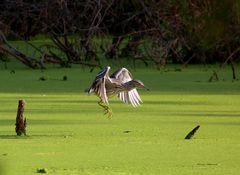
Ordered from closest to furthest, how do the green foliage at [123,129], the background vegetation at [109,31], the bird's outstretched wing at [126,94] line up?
the green foliage at [123,129] < the bird's outstretched wing at [126,94] < the background vegetation at [109,31]

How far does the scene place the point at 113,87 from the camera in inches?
280

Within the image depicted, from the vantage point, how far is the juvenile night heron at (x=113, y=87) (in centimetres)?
675

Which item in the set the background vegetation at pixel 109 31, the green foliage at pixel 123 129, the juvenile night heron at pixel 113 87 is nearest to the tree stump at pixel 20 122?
the green foliage at pixel 123 129

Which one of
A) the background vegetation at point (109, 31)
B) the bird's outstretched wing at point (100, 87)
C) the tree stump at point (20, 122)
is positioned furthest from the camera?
the background vegetation at point (109, 31)

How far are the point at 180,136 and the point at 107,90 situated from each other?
922mm

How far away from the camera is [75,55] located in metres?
13.5

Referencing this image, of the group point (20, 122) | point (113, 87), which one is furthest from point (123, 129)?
point (20, 122)

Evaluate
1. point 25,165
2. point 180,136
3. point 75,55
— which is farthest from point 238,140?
point 75,55

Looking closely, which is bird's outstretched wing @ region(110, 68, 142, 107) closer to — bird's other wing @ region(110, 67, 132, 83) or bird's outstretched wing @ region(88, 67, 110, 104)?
bird's other wing @ region(110, 67, 132, 83)

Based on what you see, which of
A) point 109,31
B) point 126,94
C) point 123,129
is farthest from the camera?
point 109,31

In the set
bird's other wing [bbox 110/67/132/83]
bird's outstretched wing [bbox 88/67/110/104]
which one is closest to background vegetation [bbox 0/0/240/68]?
bird's other wing [bbox 110/67/132/83]

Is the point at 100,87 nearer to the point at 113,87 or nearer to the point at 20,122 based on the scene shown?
the point at 113,87

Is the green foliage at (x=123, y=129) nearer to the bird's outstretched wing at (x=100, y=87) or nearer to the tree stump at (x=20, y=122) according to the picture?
the tree stump at (x=20, y=122)

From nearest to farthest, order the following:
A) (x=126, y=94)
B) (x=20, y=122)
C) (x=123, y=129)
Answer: (x=20, y=122), (x=123, y=129), (x=126, y=94)
